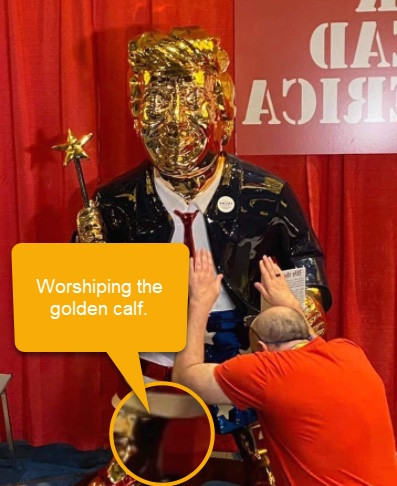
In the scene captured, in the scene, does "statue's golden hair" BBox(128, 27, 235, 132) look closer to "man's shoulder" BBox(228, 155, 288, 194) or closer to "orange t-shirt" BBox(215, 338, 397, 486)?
"man's shoulder" BBox(228, 155, 288, 194)

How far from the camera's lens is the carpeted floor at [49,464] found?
165 cm

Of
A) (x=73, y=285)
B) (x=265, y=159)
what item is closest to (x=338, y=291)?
(x=265, y=159)

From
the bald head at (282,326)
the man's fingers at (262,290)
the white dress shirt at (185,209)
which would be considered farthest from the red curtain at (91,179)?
the bald head at (282,326)

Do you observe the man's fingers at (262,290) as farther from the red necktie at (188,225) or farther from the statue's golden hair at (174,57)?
the statue's golden hair at (174,57)

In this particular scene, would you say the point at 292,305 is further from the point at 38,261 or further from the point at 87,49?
the point at 87,49

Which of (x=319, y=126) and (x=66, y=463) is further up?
(x=319, y=126)

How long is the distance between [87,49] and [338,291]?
0.89 metres

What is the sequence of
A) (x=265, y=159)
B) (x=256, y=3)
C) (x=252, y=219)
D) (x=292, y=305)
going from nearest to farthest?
(x=292, y=305) → (x=252, y=219) → (x=256, y=3) → (x=265, y=159)

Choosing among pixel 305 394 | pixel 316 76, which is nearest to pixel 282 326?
pixel 305 394

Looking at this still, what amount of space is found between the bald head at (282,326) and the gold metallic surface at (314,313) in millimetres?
180

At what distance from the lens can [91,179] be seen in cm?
173

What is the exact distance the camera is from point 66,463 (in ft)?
5.70

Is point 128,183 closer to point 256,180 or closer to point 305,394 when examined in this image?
point 256,180

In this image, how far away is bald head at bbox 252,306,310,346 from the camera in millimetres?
1059
